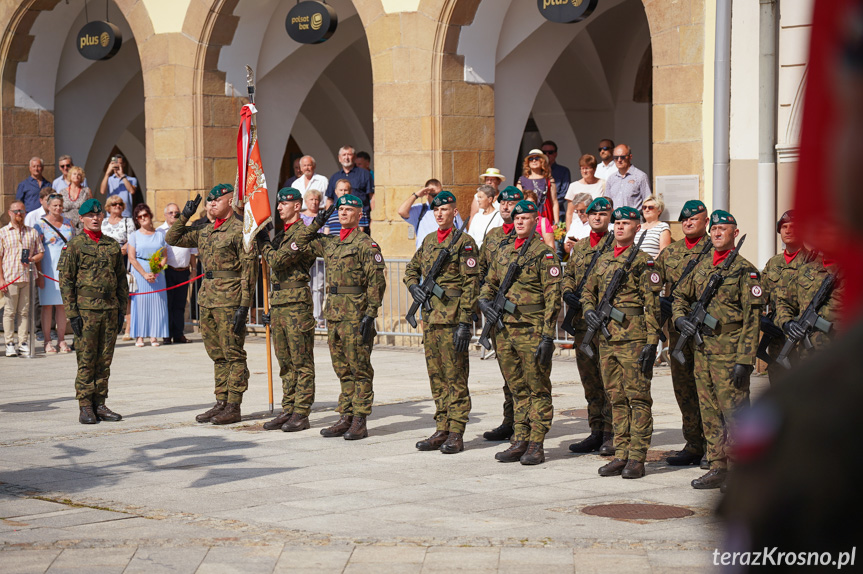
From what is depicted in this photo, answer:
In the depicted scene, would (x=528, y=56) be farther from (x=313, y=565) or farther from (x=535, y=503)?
(x=313, y=565)

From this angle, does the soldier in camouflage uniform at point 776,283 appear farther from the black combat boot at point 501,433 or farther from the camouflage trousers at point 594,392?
the black combat boot at point 501,433

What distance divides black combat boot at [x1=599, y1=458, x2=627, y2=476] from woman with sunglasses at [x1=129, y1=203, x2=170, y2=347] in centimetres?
926

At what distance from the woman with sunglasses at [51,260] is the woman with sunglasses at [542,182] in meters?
5.84

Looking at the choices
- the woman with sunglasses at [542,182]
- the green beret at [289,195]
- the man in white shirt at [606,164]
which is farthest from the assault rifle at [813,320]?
the man in white shirt at [606,164]

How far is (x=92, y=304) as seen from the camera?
10.3m

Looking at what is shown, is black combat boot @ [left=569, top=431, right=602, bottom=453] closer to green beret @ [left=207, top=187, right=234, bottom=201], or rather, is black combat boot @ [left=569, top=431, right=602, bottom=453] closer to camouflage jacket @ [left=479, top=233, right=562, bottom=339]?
camouflage jacket @ [left=479, top=233, right=562, bottom=339]

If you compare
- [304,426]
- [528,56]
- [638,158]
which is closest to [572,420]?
[304,426]

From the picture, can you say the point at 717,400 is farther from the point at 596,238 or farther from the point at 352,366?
the point at 352,366

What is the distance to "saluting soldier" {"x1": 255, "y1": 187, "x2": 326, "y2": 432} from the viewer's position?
974 centimetres

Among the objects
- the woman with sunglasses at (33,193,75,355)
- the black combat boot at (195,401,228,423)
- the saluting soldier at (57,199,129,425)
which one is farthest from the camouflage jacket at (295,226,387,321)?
the woman with sunglasses at (33,193,75,355)

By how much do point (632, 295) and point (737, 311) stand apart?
0.77 meters

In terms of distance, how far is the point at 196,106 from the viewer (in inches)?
721

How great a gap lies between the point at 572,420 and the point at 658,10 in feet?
18.8

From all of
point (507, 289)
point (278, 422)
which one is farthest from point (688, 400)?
point (278, 422)
